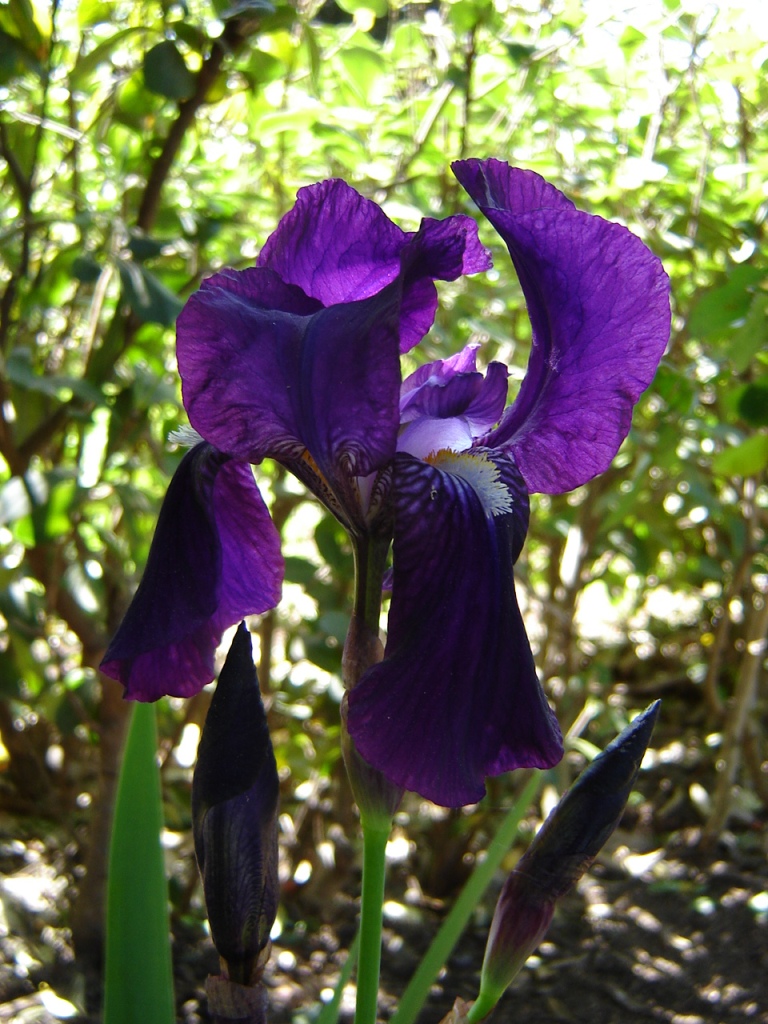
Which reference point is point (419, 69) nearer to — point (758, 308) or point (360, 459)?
point (758, 308)

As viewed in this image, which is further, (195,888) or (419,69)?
(419,69)

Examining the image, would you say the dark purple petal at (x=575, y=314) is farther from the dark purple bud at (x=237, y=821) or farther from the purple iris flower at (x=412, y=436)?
the dark purple bud at (x=237, y=821)

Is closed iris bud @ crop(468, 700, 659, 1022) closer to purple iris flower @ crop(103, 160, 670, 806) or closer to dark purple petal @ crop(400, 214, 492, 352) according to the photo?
purple iris flower @ crop(103, 160, 670, 806)

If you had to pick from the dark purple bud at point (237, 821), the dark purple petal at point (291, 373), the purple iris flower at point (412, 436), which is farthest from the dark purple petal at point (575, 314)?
the dark purple bud at point (237, 821)

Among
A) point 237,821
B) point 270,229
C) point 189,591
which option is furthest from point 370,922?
point 270,229

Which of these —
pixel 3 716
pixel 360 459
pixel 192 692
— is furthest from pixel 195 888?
pixel 360 459
